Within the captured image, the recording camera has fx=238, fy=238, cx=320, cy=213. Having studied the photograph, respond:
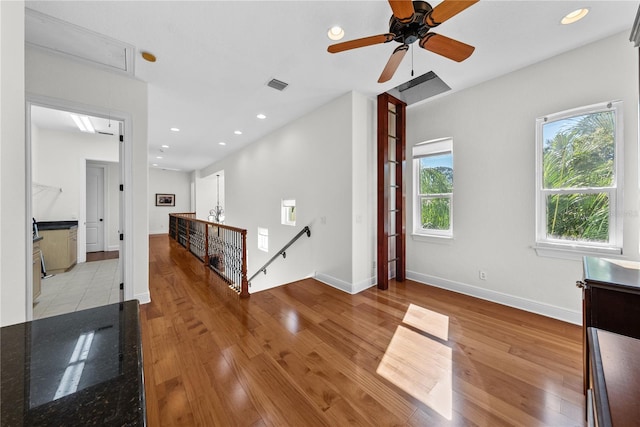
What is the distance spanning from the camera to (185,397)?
1.57 metres

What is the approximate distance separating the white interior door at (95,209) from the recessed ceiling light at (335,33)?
7.38 m

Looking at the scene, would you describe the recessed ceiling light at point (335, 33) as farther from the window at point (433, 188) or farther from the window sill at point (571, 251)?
the window sill at point (571, 251)

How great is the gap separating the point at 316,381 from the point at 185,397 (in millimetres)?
875

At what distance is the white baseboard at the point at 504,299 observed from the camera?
2.51m

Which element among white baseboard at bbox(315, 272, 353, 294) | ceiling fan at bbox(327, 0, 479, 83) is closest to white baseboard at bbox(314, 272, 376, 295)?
white baseboard at bbox(315, 272, 353, 294)

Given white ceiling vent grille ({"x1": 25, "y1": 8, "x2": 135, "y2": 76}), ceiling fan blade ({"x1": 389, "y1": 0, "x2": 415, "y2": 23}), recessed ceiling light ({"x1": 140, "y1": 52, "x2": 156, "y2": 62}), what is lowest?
ceiling fan blade ({"x1": 389, "y1": 0, "x2": 415, "y2": 23})

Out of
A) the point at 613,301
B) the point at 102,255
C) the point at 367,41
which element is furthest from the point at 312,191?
the point at 102,255

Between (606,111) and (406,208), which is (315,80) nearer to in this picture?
(406,208)

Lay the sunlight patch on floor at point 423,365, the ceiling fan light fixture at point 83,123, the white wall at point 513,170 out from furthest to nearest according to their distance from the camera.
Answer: the ceiling fan light fixture at point 83,123 → the white wall at point 513,170 → the sunlight patch on floor at point 423,365

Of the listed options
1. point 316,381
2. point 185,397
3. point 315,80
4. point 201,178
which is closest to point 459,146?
point 315,80

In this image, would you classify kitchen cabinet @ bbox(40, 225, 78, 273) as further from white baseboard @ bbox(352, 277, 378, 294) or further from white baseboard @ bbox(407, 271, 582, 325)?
white baseboard @ bbox(407, 271, 582, 325)

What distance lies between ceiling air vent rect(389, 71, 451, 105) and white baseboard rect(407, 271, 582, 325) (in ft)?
9.00

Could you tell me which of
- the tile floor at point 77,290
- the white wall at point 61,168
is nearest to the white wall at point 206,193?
the white wall at point 61,168

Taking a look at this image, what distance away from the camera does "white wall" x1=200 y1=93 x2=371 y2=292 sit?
136 inches
